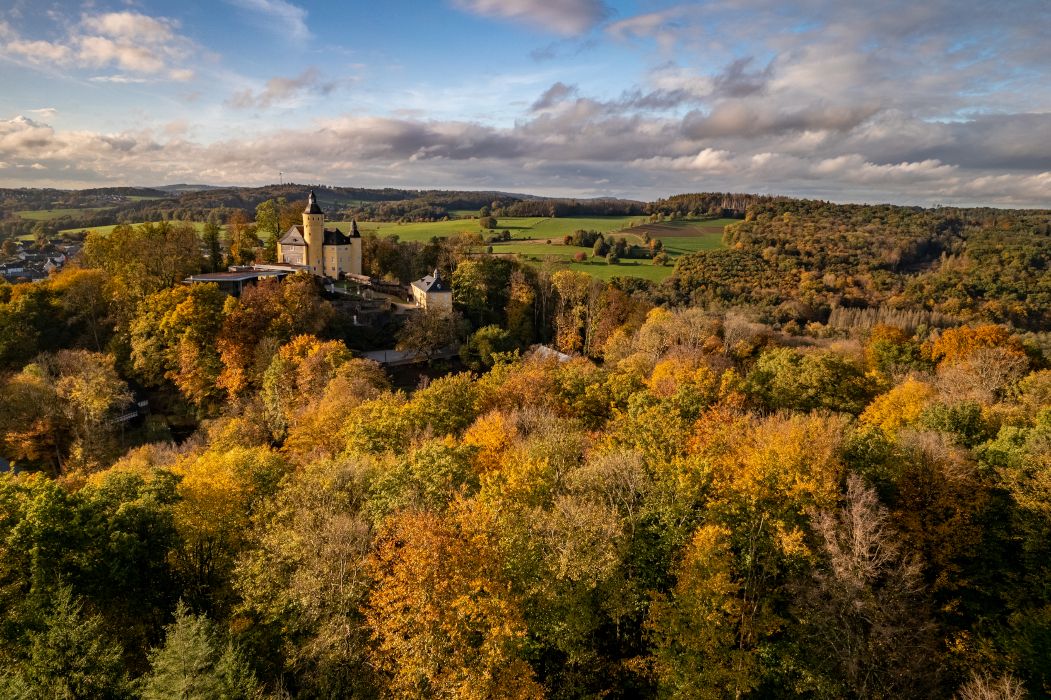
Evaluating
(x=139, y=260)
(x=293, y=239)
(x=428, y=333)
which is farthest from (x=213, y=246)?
(x=428, y=333)

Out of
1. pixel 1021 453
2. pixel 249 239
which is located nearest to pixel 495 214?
pixel 249 239

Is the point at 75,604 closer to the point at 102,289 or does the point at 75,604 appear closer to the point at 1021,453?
the point at 1021,453

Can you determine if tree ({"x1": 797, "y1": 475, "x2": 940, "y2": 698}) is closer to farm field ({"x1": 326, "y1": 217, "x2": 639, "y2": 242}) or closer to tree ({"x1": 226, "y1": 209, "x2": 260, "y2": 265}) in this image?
tree ({"x1": 226, "y1": 209, "x2": 260, "y2": 265})

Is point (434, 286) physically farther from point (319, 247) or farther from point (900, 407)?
point (900, 407)

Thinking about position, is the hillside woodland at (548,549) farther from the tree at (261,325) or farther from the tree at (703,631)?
the tree at (261,325)

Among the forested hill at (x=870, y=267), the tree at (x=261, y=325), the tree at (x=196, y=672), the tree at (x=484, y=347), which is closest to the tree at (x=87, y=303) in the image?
the tree at (x=261, y=325)

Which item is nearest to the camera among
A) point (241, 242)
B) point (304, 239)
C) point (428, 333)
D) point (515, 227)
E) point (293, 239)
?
point (428, 333)
